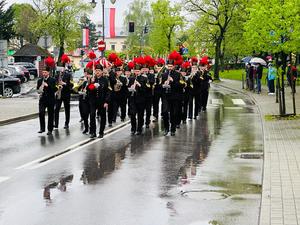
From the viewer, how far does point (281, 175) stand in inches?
450

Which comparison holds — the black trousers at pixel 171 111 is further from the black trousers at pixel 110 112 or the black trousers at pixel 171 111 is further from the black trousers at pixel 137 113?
the black trousers at pixel 110 112

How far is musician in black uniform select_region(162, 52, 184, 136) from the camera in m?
18.4

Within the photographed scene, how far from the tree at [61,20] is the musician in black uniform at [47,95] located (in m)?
77.9

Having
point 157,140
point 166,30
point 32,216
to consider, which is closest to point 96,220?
point 32,216

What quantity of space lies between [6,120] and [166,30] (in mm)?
69202

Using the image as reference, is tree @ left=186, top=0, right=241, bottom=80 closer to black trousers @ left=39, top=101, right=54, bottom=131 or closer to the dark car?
the dark car

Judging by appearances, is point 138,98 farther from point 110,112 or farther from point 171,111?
point 110,112

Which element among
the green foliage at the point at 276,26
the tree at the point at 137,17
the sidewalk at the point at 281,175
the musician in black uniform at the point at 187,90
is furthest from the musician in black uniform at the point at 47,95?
the tree at the point at 137,17

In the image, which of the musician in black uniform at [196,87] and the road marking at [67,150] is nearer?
the road marking at [67,150]

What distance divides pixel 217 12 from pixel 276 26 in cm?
4472

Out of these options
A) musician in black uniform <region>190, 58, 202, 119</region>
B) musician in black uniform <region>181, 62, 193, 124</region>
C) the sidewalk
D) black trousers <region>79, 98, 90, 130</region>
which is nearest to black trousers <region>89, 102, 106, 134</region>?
black trousers <region>79, 98, 90, 130</region>

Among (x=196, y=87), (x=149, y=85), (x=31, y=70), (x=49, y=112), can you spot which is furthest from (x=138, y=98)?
(x=31, y=70)

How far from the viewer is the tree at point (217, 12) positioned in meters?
64.3

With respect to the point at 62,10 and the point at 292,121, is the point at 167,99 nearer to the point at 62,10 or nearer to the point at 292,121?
the point at 292,121
